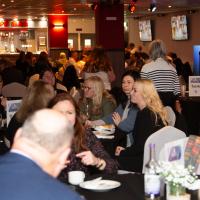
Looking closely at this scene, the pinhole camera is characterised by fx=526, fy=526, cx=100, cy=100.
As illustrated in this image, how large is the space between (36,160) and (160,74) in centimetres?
516

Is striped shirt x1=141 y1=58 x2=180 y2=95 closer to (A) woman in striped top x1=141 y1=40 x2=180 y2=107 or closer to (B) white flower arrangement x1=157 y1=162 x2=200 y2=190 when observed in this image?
(A) woman in striped top x1=141 y1=40 x2=180 y2=107

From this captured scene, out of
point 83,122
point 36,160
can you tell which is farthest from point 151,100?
point 36,160

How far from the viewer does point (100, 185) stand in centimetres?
298

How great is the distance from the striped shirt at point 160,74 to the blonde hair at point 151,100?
208 cm

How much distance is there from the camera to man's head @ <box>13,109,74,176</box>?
4.92 ft

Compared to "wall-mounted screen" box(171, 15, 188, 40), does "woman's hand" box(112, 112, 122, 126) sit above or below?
below

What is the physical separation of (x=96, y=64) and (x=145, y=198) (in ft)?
18.2

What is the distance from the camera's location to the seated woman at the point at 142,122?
14.1ft

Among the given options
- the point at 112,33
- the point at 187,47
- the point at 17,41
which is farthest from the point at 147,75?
the point at 17,41

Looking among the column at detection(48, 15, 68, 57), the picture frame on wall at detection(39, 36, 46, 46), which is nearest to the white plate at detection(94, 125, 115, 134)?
the column at detection(48, 15, 68, 57)

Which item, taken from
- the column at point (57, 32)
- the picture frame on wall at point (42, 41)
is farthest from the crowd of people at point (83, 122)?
the picture frame on wall at point (42, 41)

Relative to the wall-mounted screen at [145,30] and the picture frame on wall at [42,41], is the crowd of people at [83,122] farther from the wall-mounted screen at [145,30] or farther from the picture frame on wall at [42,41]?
the picture frame on wall at [42,41]

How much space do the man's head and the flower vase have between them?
4.14ft

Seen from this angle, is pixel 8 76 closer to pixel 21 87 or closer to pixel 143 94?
pixel 21 87
